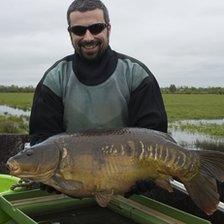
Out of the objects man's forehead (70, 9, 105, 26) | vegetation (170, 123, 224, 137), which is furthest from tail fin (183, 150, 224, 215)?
vegetation (170, 123, 224, 137)

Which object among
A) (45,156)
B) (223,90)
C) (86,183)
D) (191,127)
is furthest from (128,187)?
(223,90)

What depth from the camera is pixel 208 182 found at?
3693 millimetres

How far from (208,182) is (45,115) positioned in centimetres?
155

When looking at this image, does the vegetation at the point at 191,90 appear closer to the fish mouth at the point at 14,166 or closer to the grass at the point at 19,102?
the grass at the point at 19,102

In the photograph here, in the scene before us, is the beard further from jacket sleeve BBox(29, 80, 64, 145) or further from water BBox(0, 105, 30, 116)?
water BBox(0, 105, 30, 116)

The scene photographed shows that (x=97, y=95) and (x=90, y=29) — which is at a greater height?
(x=90, y=29)

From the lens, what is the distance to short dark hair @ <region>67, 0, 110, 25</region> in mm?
4254

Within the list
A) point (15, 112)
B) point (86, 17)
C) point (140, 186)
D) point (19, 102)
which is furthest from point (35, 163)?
point (19, 102)

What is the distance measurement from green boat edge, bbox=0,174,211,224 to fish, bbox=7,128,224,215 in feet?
1.32

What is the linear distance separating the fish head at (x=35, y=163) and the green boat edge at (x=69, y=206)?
57 centimetres

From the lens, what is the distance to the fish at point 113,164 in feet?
11.4

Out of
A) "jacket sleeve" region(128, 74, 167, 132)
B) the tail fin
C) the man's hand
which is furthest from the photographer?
"jacket sleeve" region(128, 74, 167, 132)

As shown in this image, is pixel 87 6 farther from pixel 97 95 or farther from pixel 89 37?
pixel 97 95

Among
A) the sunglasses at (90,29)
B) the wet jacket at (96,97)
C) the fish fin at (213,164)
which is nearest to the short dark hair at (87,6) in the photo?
the sunglasses at (90,29)
